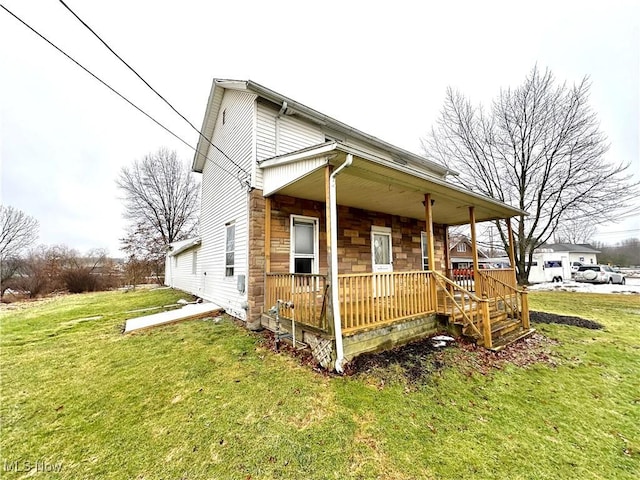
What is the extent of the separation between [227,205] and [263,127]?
9.17 ft

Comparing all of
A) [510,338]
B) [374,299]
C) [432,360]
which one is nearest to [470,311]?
[510,338]

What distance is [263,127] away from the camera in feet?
21.6

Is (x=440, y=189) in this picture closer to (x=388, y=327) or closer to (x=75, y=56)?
(x=388, y=327)

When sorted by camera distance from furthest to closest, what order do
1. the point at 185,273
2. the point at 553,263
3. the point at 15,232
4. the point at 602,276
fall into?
the point at 553,263 < the point at 15,232 < the point at 602,276 < the point at 185,273

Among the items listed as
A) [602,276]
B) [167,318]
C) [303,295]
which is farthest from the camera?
[602,276]

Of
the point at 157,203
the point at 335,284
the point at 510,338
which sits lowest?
the point at 510,338

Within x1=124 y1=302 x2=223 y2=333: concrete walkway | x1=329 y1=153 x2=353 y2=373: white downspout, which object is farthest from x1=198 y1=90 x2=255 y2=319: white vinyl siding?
x1=329 y1=153 x2=353 y2=373: white downspout

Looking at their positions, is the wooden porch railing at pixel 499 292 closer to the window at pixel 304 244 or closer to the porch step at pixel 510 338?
the porch step at pixel 510 338

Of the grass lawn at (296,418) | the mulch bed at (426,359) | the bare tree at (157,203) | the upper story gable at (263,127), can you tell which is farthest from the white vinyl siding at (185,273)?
the mulch bed at (426,359)

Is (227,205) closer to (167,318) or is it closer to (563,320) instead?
(167,318)

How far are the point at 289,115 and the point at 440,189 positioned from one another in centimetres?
450

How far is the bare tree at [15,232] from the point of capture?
79.0 feet

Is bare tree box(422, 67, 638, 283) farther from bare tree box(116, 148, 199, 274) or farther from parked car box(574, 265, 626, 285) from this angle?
bare tree box(116, 148, 199, 274)

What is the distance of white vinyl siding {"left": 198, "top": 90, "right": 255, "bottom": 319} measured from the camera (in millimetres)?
6754
